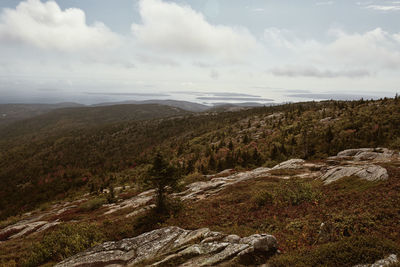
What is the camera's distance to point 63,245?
31.9 feet

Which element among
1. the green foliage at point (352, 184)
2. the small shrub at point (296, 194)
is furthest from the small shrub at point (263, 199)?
the green foliage at point (352, 184)

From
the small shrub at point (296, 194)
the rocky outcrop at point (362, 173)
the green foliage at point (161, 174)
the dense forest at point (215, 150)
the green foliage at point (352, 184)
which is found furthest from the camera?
the dense forest at point (215, 150)

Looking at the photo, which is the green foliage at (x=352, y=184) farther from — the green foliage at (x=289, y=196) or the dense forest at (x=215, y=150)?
the dense forest at (x=215, y=150)

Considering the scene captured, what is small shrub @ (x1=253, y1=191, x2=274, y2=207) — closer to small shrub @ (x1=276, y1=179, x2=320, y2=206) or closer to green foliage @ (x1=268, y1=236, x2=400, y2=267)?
small shrub @ (x1=276, y1=179, x2=320, y2=206)

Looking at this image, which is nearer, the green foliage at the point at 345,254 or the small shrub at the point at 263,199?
the green foliage at the point at 345,254

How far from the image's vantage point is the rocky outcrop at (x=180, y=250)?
19.7 ft

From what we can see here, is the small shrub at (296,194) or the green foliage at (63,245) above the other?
the small shrub at (296,194)

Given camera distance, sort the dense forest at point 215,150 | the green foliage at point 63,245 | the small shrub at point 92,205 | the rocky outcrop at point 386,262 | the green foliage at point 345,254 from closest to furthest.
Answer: the rocky outcrop at point 386,262 → the green foliage at point 345,254 → the green foliage at point 63,245 → the small shrub at point 92,205 → the dense forest at point 215,150

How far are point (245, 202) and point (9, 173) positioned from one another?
83068mm

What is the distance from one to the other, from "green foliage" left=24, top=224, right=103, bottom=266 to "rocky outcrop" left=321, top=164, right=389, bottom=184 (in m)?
16.3

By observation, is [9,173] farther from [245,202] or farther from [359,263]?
[359,263]

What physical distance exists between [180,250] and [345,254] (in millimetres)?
5439

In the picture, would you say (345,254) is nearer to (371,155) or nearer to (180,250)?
(180,250)

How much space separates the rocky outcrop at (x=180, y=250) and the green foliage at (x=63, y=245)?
1496 millimetres
